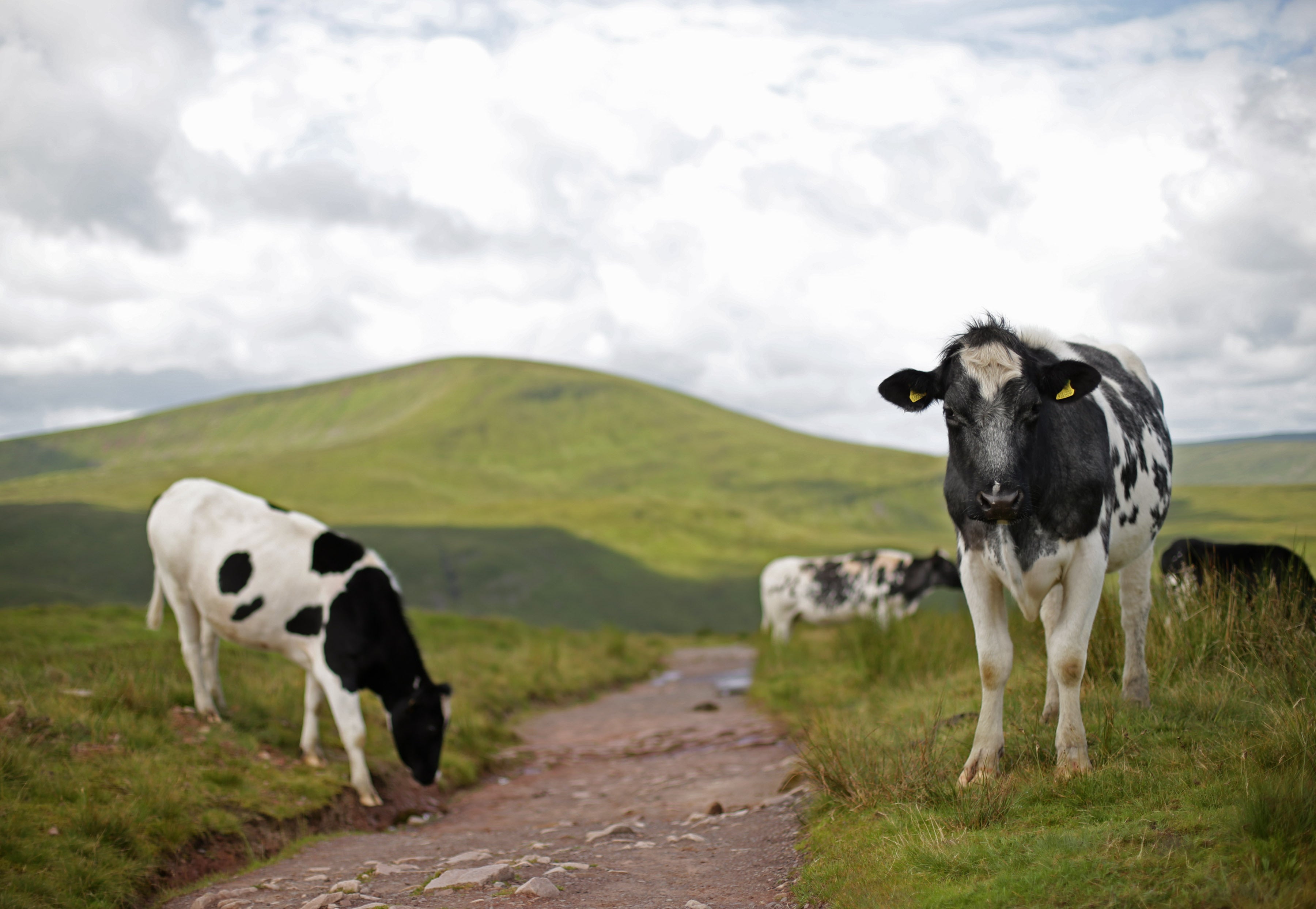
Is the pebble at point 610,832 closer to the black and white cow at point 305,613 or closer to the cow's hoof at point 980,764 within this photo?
the cow's hoof at point 980,764

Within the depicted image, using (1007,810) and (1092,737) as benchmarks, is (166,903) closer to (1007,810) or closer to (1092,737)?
(1007,810)

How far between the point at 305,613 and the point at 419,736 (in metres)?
1.81

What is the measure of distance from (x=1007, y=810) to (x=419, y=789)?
690 cm

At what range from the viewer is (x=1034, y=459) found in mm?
5805

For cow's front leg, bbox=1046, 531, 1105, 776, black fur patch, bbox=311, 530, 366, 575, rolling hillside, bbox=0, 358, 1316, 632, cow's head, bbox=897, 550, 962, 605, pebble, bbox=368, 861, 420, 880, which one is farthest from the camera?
rolling hillside, bbox=0, 358, 1316, 632

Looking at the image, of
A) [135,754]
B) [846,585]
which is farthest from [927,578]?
[135,754]

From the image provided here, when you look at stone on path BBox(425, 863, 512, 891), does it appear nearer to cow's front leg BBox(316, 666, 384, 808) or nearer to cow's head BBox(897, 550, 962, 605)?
cow's front leg BBox(316, 666, 384, 808)

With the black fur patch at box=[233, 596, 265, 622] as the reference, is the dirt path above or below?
below

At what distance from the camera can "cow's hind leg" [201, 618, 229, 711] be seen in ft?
34.0

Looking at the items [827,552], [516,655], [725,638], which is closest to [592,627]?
[725,638]

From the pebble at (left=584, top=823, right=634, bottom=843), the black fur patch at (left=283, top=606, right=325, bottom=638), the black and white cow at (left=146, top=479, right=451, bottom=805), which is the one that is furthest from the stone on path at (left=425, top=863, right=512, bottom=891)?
the black fur patch at (left=283, top=606, right=325, bottom=638)

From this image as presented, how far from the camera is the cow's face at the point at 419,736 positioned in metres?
9.86

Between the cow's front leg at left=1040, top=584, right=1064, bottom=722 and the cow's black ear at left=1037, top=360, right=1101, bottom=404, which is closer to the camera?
the cow's black ear at left=1037, top=360, right=1101, bottom=404

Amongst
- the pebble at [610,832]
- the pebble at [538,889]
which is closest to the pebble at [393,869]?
the pebble at [538,889]
